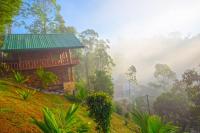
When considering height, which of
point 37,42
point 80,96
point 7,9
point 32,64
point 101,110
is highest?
point 7,9

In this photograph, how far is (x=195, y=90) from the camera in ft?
120

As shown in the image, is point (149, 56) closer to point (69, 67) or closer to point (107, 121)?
point (69, 67)

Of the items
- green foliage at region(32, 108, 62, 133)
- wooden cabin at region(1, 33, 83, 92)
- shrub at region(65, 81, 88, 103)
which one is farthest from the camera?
wooden cabin at region(1, 33, 83, 92)

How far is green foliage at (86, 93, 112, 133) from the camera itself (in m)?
14.7

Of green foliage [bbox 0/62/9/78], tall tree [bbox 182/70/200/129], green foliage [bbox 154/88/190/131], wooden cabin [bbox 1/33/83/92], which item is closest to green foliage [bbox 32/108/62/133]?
green foliage [bbox 0/62/9/78]

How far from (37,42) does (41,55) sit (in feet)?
5.54

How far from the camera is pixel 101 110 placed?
14828 mm

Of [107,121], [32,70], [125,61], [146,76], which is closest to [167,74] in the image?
[32,70]

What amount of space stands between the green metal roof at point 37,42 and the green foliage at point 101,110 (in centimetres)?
1816

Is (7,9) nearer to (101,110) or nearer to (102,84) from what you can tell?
(101,110)

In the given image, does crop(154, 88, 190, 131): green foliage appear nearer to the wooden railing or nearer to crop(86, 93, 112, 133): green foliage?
the wooden railing

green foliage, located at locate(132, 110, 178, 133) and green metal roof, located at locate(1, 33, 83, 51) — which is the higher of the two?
green metal roof, located at locate(1, 33, 83, 51)

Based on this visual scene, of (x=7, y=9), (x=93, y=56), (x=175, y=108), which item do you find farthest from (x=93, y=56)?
(x=7, y=9)

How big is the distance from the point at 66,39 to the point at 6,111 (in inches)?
903
